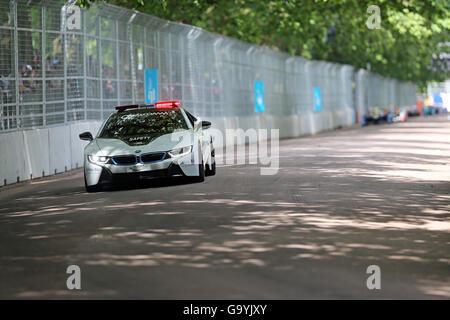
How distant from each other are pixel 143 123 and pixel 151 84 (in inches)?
527

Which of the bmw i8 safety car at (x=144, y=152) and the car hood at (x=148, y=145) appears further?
the car hood at (x=148, y=145)

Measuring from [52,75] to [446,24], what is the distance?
67.1 ft

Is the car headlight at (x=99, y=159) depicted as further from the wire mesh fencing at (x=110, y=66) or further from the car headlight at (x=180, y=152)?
the wire mesh fencing at (x=110, y=66)

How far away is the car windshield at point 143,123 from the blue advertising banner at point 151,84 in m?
12.5

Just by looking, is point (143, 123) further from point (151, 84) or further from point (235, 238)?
point (151, 84)

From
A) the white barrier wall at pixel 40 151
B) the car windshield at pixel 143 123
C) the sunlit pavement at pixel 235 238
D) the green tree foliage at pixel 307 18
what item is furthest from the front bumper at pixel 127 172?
the green tree foliage at pixel 307 18

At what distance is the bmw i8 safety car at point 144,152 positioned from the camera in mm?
17312

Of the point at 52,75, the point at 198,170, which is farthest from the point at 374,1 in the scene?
the point at 198,170

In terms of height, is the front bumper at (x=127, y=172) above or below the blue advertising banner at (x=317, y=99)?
below

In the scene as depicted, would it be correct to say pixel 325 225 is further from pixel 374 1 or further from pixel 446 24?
pixel 446 24

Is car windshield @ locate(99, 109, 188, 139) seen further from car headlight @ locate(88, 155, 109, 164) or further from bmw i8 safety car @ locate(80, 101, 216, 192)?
car headlight @ locate(88, 155, 109, 164)

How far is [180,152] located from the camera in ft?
57.4

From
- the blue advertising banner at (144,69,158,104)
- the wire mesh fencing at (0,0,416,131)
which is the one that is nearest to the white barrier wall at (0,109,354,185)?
the wire mesh fencing at (0,0,416,131)

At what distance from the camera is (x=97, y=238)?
11398 mm
